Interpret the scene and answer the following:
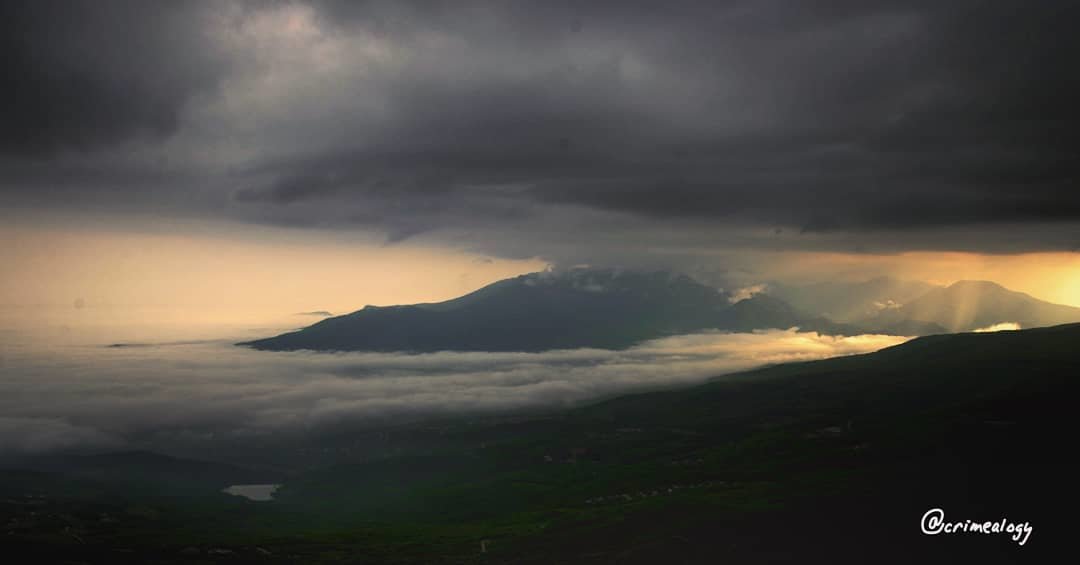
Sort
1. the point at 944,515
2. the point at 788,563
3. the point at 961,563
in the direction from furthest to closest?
1. the point at 944,515
2. the point at 788,563
3. the point at 961,563

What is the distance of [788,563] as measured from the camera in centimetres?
16812

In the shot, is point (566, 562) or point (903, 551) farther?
point (566, 562)

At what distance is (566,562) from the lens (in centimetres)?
19150

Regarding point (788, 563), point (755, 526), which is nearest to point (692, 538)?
point (755, 526)

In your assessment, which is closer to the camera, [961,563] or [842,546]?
[961,563]

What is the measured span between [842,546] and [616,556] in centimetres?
5445

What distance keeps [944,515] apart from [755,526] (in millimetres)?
46865

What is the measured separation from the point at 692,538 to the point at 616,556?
847 inches

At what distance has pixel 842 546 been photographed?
575 ft

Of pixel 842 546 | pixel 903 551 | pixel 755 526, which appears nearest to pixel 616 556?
pixel 755 526

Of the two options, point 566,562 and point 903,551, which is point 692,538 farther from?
point 903,551

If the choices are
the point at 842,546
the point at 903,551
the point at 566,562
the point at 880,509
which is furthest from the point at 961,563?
the point at 566,562

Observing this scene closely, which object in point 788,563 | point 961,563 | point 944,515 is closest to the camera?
point 961,563

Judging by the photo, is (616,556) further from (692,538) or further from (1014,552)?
(1014,552)
